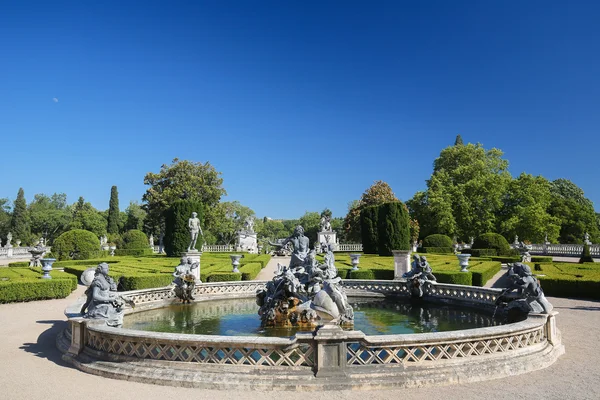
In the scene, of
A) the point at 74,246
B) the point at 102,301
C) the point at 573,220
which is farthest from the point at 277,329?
the point at 573,220

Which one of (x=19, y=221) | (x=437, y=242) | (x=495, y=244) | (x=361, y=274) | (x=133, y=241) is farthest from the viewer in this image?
(x=19, y=221)

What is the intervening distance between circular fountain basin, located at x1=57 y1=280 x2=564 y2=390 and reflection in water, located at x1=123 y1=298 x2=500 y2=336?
11.9ft

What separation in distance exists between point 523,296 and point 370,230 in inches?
1358

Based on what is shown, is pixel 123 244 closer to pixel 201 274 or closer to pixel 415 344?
pixel 201 274

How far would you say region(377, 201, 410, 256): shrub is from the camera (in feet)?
137

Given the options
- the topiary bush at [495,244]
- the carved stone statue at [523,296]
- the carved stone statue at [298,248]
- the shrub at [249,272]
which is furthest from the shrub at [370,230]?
the carved stone statue at [523,296]

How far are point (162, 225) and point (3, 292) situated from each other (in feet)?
154

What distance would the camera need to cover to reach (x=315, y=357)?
276 inches

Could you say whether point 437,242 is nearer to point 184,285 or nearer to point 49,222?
point 184,285

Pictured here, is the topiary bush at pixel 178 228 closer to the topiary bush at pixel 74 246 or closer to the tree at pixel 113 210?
the topiary bush at pixel 74 246

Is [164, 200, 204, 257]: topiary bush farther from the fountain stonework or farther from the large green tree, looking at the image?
the fountain stonework

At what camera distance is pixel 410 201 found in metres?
60.3

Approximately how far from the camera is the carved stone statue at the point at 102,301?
916cm

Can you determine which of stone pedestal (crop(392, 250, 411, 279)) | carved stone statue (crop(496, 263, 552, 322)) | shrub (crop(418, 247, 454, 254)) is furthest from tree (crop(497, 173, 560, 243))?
carved stone statue (crop(496, 263, 552, 322))
